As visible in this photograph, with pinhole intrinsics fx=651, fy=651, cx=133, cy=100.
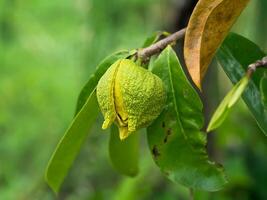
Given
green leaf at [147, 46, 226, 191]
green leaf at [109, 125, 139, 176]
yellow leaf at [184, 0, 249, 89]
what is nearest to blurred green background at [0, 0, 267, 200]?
green leaf at [109, 125, 139, 176]

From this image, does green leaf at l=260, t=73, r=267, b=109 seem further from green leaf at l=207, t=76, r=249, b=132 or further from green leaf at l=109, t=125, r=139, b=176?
green leaf at l=109, t=125, r=139, b=176

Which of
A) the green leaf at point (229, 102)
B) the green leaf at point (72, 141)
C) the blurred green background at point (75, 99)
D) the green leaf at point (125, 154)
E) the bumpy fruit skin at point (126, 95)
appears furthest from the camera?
the blurred green background at point (75, 99)

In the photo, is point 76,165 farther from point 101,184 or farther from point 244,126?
point 244,126

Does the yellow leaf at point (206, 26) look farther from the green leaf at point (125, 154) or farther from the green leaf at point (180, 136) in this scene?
the green leaf at point (125, 154)

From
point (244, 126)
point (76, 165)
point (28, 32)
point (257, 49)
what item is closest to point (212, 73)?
point (244, 126)

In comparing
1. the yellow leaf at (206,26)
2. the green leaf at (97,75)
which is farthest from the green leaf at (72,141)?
the yellow leaf at (206,26)

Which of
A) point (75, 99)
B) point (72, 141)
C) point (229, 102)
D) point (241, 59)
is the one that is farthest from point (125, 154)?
point (75, 99)
